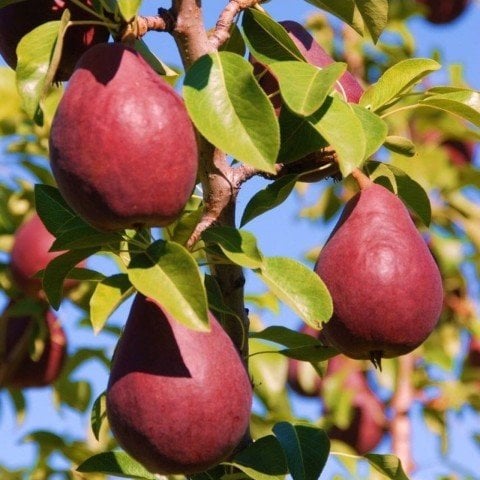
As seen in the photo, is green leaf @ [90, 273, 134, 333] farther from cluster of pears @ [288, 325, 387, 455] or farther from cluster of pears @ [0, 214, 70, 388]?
cluster of pears @ [288, 325, 387, 455]

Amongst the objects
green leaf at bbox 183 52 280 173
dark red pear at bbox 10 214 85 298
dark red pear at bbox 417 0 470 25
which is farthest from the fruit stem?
dark red pear at bbox 417 0 470 25

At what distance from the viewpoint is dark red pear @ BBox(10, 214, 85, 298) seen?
2.43 m

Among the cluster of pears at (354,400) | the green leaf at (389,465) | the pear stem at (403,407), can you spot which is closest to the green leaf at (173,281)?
the green leaf at (389,465)

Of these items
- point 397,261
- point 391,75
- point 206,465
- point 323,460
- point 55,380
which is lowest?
point 55,380

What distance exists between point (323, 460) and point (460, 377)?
1.78 metres

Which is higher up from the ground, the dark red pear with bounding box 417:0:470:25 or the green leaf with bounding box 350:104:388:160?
the green leaf with bounding box 350:104:388:160

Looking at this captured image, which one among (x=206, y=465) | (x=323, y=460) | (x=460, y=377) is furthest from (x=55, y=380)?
(x=206, y=465)

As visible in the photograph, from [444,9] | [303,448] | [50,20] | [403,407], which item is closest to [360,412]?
[403,407]

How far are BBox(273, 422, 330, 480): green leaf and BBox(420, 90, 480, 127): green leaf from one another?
0.45 meters

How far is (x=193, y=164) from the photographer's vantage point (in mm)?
1139

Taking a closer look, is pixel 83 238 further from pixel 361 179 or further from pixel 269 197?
pixel 361 179

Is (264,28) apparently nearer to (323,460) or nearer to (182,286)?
(182,286)

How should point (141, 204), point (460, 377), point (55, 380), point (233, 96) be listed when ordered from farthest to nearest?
point (460, 377)
point (55, 380)
point (233, 96)
point (141, 204)

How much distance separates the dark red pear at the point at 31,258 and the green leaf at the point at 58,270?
3.61 feet
